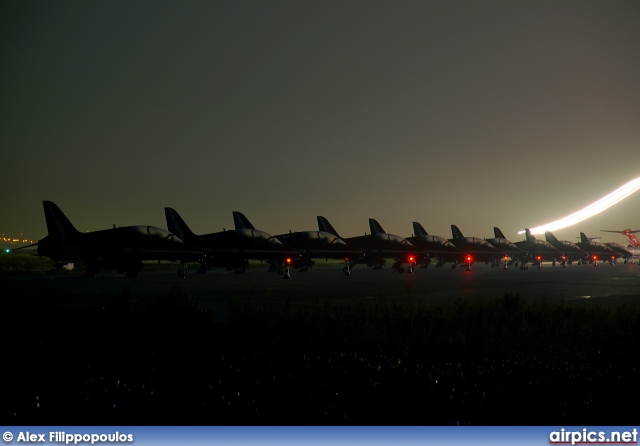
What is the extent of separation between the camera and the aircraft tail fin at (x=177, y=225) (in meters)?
46.1

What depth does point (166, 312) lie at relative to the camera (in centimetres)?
1289

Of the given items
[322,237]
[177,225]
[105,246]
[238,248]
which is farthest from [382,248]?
[105,246]

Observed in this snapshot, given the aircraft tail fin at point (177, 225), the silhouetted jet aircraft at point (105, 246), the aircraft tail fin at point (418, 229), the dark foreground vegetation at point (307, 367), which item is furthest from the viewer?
the aircraft tail fin at point (418, 229)

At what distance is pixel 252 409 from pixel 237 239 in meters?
36.0

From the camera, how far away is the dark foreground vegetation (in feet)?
21.8

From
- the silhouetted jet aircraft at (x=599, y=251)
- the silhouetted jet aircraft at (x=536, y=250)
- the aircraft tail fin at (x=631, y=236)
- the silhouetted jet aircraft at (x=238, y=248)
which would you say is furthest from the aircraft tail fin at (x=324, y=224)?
the aircraft tail fin at (x=631, y=236)

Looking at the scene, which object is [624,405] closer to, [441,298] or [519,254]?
[441,298]

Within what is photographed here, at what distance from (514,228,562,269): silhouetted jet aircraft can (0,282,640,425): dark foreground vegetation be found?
64.5m

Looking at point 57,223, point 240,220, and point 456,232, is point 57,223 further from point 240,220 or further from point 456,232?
point 456,232

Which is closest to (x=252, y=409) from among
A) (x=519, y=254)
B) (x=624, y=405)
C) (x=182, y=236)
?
(x=624, y=405)

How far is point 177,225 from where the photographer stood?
46.5 m

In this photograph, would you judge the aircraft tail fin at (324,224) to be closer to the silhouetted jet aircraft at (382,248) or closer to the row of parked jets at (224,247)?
the row of parked jets at (224,247)

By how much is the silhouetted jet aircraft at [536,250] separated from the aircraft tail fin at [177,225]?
44.5m

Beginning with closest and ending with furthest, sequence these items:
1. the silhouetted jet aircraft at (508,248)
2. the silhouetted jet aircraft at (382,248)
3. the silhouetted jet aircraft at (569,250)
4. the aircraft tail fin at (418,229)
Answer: the silhouetted jet aircraft at (382,248), the aircraft tail fin at (418,229), the silhouetted jet aircraft at (508,248), the silhouetted jet aircraft at (569,250)
